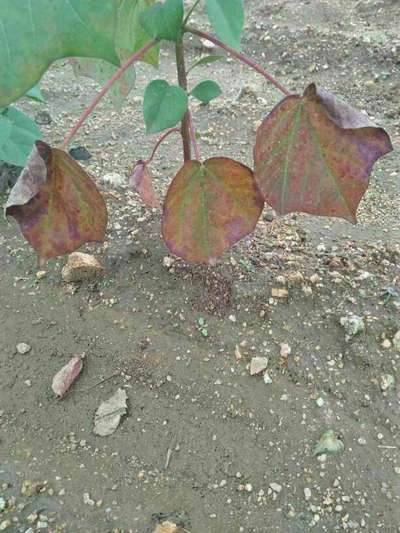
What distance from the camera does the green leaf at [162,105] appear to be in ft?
2.58

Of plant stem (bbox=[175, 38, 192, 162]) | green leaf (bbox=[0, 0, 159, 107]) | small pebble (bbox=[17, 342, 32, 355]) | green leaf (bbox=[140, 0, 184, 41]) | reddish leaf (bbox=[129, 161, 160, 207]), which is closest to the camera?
green leaf (bbox=[0, 0, 159, 107])

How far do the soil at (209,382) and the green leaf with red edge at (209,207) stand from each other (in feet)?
0.93

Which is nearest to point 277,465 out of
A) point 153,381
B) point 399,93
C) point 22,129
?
point 153,381

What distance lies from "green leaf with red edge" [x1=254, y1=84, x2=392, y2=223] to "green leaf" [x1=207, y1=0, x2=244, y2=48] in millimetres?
103

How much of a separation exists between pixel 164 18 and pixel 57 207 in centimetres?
28

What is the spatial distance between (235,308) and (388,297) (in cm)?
30

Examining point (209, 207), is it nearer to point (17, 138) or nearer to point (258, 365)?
point (258, 365)

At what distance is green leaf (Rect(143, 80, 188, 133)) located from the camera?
0.79 m

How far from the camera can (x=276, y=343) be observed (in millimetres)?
1064

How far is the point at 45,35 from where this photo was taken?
2.02 feet

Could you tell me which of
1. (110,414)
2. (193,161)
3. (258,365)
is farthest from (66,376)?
(193,161)

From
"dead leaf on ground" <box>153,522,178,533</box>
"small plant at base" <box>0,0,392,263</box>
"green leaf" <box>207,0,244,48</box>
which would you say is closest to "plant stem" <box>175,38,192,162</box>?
"small plant at base" <box>0,0,392,263</box>

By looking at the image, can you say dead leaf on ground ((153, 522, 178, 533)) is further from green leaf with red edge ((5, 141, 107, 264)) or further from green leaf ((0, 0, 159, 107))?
green leaf ((0, 0, 159, 107))

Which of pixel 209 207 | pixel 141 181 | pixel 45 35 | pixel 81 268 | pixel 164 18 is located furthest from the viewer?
pixel 81 268
